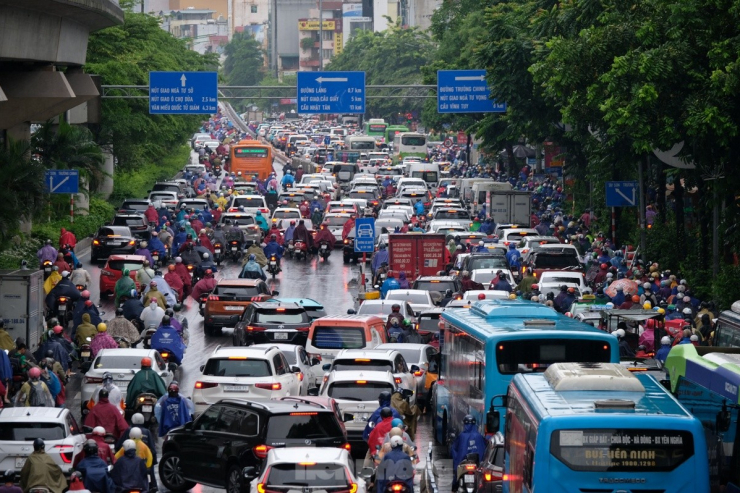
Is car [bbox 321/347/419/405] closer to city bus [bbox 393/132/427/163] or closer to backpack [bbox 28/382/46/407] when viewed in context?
backpack [bbox 28/382/46/407]

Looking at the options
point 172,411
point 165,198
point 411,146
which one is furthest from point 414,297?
point 411,146

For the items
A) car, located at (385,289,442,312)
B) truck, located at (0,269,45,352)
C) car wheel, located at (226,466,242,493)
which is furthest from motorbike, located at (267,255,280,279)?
car wheel, located at (226,466,242,493)

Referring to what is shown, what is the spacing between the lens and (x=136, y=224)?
51.0 metres

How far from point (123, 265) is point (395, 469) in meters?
23.3

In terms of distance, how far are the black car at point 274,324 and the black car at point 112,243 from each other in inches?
619

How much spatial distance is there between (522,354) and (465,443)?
1.23 metres

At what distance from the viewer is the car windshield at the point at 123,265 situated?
39.0 m

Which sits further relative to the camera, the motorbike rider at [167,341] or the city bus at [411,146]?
the city bus at [411,146]

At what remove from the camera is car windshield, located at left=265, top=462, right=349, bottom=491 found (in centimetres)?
1588

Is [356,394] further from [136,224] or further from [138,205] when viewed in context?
[138,205]

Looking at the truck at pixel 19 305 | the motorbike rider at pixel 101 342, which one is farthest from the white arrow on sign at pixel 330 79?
the motorbike rider at pixel 101 342

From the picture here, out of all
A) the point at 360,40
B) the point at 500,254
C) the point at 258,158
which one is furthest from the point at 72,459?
the point at 360,40

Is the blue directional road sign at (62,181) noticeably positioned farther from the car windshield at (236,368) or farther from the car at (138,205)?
the car windshield at (236,368)

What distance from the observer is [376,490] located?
17594mm
